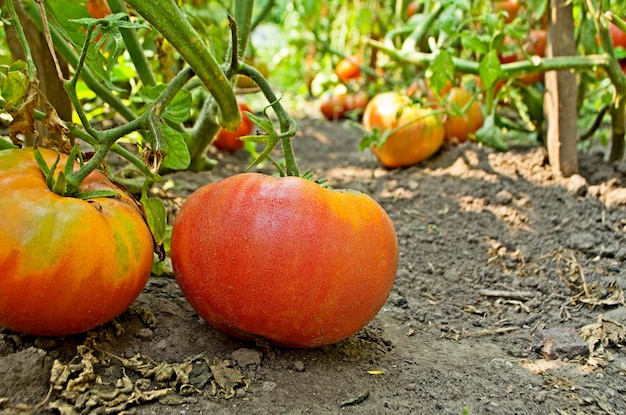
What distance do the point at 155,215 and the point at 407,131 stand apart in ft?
6.02

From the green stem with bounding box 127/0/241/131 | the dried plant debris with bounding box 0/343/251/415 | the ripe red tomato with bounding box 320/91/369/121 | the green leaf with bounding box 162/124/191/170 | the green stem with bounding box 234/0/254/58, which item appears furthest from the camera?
the ripe red tomato with bounding box 320/91/369/121

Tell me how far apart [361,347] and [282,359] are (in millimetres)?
205

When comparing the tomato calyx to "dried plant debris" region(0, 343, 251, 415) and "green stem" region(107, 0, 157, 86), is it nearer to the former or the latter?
"dried plant debris" region(0, 343, 251, 415)

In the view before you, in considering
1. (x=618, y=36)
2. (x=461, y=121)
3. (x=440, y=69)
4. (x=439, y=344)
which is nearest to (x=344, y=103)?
(x=461, y=121)

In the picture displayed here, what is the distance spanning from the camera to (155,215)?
1195mm

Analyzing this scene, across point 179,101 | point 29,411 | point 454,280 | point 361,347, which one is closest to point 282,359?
point 361,347

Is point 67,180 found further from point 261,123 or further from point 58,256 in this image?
point 261,123

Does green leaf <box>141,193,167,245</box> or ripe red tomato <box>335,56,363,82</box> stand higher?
green leaf <box>141,193,167,245</box>

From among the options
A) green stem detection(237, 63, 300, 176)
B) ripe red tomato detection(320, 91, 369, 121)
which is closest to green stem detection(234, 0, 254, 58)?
green stem detection(237, 63, 300, 176)

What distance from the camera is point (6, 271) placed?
1020mm

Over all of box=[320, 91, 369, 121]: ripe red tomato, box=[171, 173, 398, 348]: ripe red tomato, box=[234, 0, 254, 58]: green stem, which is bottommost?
box=[320, 91, 369, 121]: ripe red tomato

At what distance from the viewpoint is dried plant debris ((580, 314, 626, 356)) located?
4.52ft

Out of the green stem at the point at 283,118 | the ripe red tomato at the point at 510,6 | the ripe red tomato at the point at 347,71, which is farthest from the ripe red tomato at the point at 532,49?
the ripe red tomato at the point at 347,71

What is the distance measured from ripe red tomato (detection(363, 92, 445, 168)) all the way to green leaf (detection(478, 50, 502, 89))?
0.53 meters
